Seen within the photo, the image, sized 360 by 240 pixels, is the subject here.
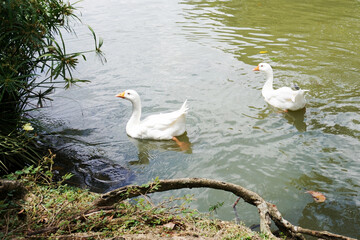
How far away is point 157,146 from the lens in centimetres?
670

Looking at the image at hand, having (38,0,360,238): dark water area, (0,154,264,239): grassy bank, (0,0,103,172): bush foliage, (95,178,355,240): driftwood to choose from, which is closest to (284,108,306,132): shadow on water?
(38,0,360,238): dark water area

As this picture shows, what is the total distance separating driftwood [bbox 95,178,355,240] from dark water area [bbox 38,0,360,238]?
3.66 ft

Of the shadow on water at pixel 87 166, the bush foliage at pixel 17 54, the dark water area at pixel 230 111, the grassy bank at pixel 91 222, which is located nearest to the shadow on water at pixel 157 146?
the dark water area at pixel 230 111

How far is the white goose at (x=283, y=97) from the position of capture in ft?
23.4

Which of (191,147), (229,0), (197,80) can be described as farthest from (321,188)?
(229,0)

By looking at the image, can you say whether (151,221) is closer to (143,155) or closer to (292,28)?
(143,155)

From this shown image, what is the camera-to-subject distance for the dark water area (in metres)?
5.20

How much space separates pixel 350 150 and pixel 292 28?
726cm

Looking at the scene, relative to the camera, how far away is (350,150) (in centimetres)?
593

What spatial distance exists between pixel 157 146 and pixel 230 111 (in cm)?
181

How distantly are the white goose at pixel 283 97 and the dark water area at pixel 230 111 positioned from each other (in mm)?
157

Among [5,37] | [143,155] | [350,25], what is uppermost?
[5,37]

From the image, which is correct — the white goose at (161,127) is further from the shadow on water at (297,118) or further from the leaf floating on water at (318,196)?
the leaf floating on water at (318,196)

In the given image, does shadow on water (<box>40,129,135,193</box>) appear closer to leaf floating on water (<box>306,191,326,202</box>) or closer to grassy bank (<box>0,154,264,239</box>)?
grassy bank (<box>0,154,264,239</box>)
